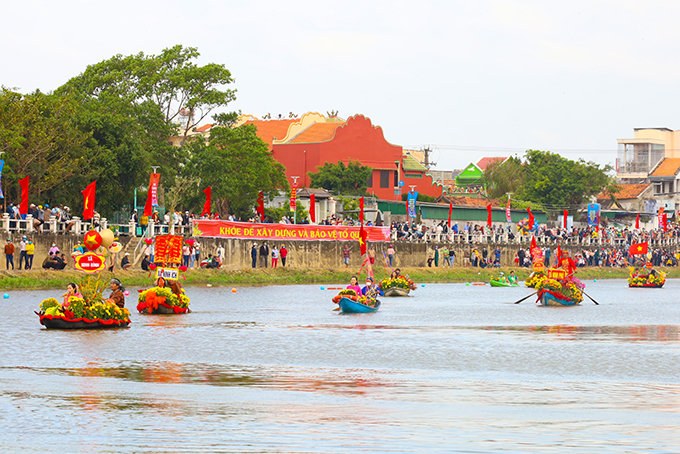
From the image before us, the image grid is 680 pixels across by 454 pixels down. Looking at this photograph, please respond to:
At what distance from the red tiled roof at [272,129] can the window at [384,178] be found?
11024 millimetres

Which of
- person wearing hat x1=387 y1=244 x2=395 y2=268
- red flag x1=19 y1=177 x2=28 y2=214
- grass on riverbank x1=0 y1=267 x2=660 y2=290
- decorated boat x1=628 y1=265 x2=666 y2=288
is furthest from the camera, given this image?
person wearing hat x1=387 y1=244 x2=395 y2=268

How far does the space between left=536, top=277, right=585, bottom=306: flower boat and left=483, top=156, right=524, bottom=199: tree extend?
75257 millimetres

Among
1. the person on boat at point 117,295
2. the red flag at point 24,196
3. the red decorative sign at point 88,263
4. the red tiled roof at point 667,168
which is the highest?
the red tiled roof at point 667,168

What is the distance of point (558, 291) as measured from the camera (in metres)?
44.7

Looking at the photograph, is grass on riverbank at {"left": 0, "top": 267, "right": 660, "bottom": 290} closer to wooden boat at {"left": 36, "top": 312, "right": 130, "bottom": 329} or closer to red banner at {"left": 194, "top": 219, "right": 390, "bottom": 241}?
red banner at {"left": 194, "top": 219, "right": 390, "bottom": 241}

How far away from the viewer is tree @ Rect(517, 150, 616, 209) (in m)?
107

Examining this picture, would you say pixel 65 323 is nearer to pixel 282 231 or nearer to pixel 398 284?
pixel 398 284

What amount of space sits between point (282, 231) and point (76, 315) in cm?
3733

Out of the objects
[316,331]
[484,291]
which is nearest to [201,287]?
[484,291]

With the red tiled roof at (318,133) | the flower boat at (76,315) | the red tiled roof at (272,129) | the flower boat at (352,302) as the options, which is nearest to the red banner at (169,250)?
the flower boat at (352,302)

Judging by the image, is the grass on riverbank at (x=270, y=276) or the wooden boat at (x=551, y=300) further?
the grass on riverbank at (x=270, y=276)

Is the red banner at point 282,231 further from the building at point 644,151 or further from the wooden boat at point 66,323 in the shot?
the building at point 644,151

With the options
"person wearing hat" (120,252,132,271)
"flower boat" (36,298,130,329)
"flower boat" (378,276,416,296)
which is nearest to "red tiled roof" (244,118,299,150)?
"person wearing hat" (120,252,132,271)

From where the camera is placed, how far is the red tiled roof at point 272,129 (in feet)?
330
